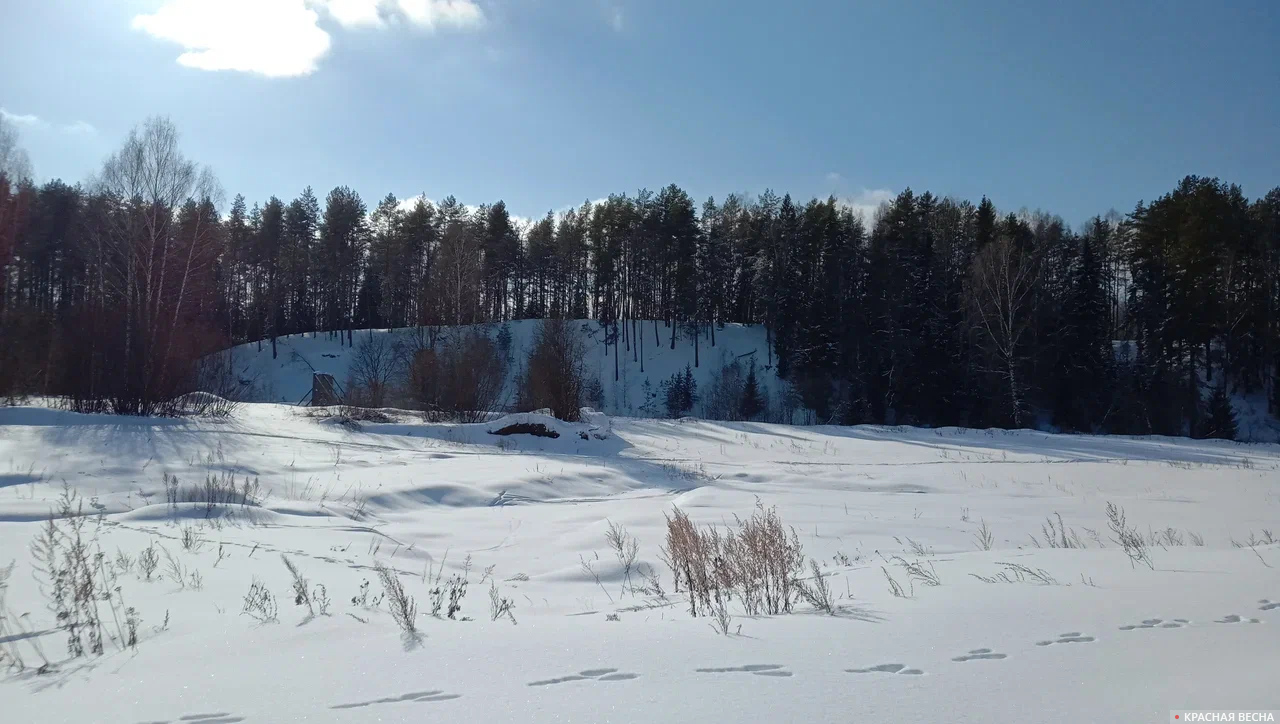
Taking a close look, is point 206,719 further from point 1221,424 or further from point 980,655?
point 1221,424

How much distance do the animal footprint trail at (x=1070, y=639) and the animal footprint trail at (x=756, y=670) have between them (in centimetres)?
125

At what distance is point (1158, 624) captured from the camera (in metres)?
3.62

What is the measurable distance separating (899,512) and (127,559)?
27.1 ft

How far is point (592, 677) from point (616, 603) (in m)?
2.28

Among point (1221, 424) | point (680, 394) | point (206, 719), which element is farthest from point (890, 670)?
point (680, 394)

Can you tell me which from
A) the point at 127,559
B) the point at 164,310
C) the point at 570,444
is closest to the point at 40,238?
the point at 164,310

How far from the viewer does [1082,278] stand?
41.6 m

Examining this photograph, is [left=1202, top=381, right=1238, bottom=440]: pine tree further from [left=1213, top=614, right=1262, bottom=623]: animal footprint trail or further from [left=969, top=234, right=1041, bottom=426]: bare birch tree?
[left=1213, top=614, right=1262, bottom=623]: animal footprint trail

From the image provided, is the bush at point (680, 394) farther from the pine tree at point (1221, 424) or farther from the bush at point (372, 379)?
the pine tree at point (1221, 424)

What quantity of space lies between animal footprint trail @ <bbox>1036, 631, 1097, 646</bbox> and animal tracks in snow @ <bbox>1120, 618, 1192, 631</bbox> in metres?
0.26

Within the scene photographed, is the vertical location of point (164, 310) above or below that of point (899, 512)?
above

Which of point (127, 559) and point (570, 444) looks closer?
point (127, 559)

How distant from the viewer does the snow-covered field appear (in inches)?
111

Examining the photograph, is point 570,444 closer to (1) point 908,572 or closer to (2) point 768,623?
(1) point 908,572
